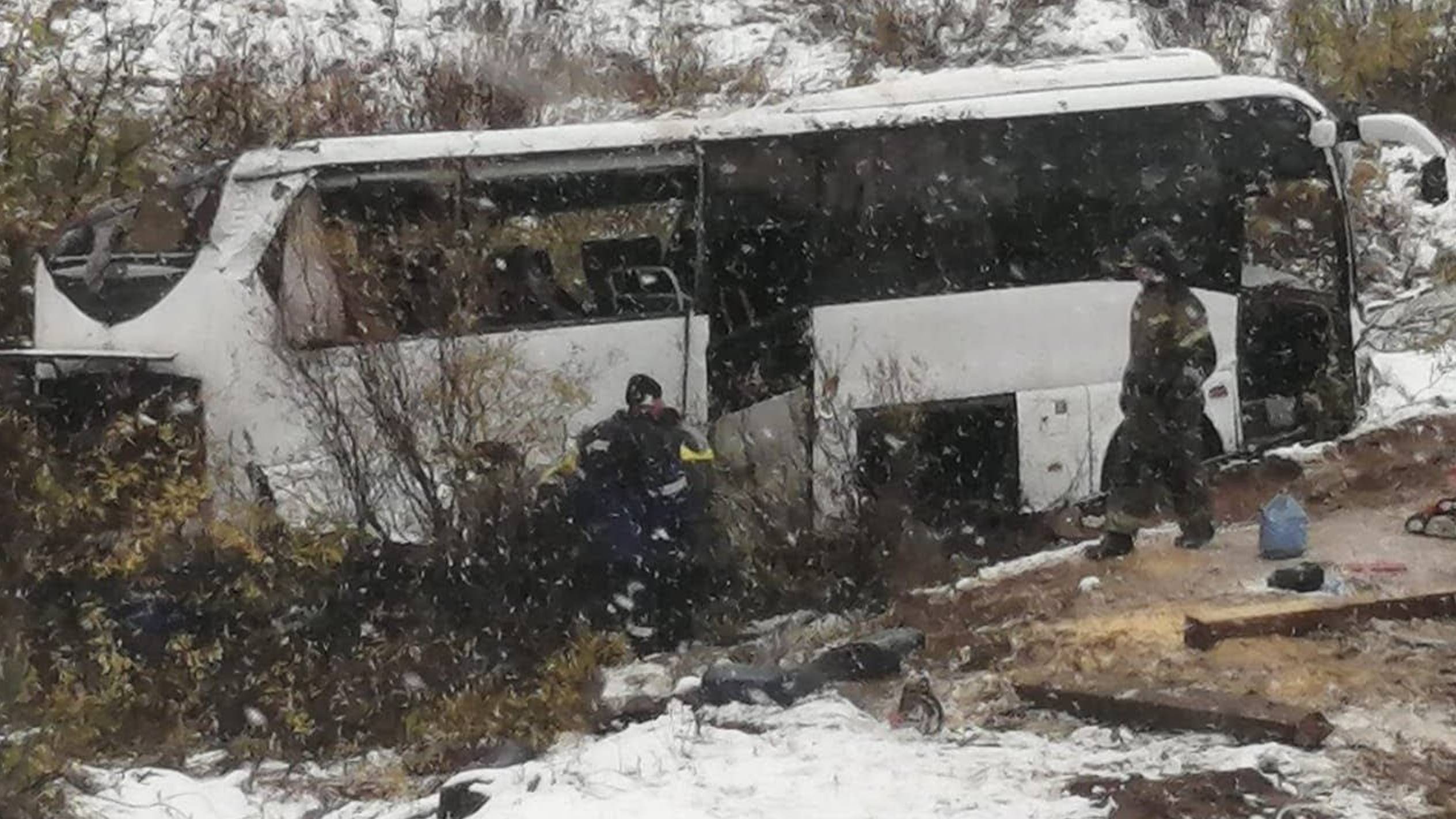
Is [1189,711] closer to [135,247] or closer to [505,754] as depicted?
[505,754]

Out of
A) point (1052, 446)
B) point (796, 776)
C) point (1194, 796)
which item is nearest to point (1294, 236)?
point (1052, 446)

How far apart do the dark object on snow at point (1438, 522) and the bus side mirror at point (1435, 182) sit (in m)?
2.40

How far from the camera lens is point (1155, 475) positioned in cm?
855

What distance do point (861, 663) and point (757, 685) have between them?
1.70 ft

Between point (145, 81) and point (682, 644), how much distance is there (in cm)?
1075

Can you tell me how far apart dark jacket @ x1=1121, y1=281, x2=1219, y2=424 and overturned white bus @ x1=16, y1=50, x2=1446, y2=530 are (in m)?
0.96

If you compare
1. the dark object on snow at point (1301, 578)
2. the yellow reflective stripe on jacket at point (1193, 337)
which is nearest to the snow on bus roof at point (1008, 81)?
the yellow reflective stripe on jacket at point (1193, 337)

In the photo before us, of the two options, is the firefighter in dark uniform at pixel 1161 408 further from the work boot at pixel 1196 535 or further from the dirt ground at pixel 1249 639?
the dirt ground at pixel 1249 639

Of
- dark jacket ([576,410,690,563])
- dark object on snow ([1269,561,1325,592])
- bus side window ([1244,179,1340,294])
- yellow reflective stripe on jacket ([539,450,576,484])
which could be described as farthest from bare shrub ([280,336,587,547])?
bus side window ([1244,179,1340,294])

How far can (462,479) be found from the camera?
A: 800 cm

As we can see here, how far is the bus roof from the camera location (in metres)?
9.22

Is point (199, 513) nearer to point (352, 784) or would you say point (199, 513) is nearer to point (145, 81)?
point (352, 784)

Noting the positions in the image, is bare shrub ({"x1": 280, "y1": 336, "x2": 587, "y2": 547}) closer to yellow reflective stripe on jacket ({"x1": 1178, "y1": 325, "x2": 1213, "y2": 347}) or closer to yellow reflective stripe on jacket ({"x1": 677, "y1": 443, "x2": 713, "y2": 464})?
yellow reflective stripe on jacket ({"x1": 677, "y1": 443, "x2": 713, "y2": 464})

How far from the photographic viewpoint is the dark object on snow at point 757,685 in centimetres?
657
